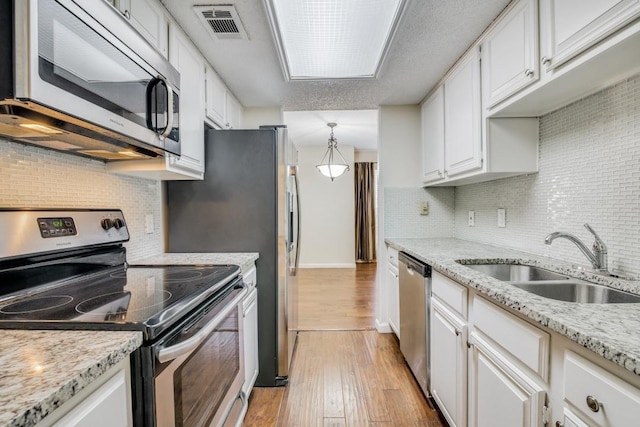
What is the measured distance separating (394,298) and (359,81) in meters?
1.82

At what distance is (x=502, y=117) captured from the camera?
1790mm

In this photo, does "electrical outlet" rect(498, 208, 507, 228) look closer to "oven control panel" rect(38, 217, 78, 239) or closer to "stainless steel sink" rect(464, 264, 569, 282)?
"stainless steel sink" rect(464, 264, 569, 282)

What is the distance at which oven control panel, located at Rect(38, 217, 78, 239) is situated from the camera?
114 cm

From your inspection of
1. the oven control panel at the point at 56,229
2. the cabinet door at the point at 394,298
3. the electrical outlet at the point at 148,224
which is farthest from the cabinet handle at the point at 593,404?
the electrical outlet at the point at 148,224

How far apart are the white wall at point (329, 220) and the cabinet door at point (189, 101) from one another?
4262 mm

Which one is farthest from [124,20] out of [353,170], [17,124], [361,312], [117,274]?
[353,170]

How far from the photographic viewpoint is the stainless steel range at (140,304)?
2.62 ft

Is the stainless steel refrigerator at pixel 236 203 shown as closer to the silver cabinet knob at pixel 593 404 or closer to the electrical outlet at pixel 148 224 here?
the electrical outlet at pixel 148 224

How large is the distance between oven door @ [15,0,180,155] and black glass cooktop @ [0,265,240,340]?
0.55 m

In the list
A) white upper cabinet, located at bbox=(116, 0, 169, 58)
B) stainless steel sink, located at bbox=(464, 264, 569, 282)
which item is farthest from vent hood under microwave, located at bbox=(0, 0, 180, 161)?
stainless steel sink, located at bbox=(464, 264, 569, 282)

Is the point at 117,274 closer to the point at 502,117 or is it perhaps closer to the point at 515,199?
the point at 502,117

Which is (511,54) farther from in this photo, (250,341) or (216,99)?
(250,341)

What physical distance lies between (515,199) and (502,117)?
56 centimetres

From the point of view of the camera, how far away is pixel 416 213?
2.98 metres
